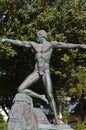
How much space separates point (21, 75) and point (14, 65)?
927mm

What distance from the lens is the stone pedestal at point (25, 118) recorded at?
521 inches

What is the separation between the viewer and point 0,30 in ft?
80.5

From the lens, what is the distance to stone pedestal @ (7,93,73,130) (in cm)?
1324

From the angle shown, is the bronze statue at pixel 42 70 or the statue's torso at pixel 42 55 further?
the statue's torso at pixel 42 55

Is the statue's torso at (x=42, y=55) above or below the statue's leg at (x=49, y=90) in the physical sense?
above

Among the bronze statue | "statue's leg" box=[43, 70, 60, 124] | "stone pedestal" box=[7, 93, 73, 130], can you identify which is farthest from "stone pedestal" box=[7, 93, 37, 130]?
"statue's leg" box=[43, 70, 60, 124]

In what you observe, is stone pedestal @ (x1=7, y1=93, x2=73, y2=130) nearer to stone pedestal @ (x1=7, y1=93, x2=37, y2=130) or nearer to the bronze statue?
stone pedestal @ (x1=7, y1=93, x2=37, y2=130)

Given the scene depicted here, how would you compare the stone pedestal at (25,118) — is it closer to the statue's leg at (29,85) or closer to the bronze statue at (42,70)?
the statue's leg at (29,85)

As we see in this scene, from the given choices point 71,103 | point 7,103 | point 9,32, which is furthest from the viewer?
point 71,103

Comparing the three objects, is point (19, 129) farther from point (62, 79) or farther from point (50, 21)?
point (62, 79)

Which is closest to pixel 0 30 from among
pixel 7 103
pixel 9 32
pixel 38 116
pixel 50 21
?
pixel 9 32

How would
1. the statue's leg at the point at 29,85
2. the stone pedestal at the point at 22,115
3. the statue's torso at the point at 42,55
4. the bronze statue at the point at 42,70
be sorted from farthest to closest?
the statue's torso at the point at 42,55 → the bronze statue at the point at 42,70 → the statue's leg at the point at 29,85 → the stone pedestal at the point at 22,115

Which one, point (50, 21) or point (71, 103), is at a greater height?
point (50, 21)

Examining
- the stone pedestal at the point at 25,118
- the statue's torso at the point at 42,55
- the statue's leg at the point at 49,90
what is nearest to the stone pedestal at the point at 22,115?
the stone pedestal at the point at 25,118
